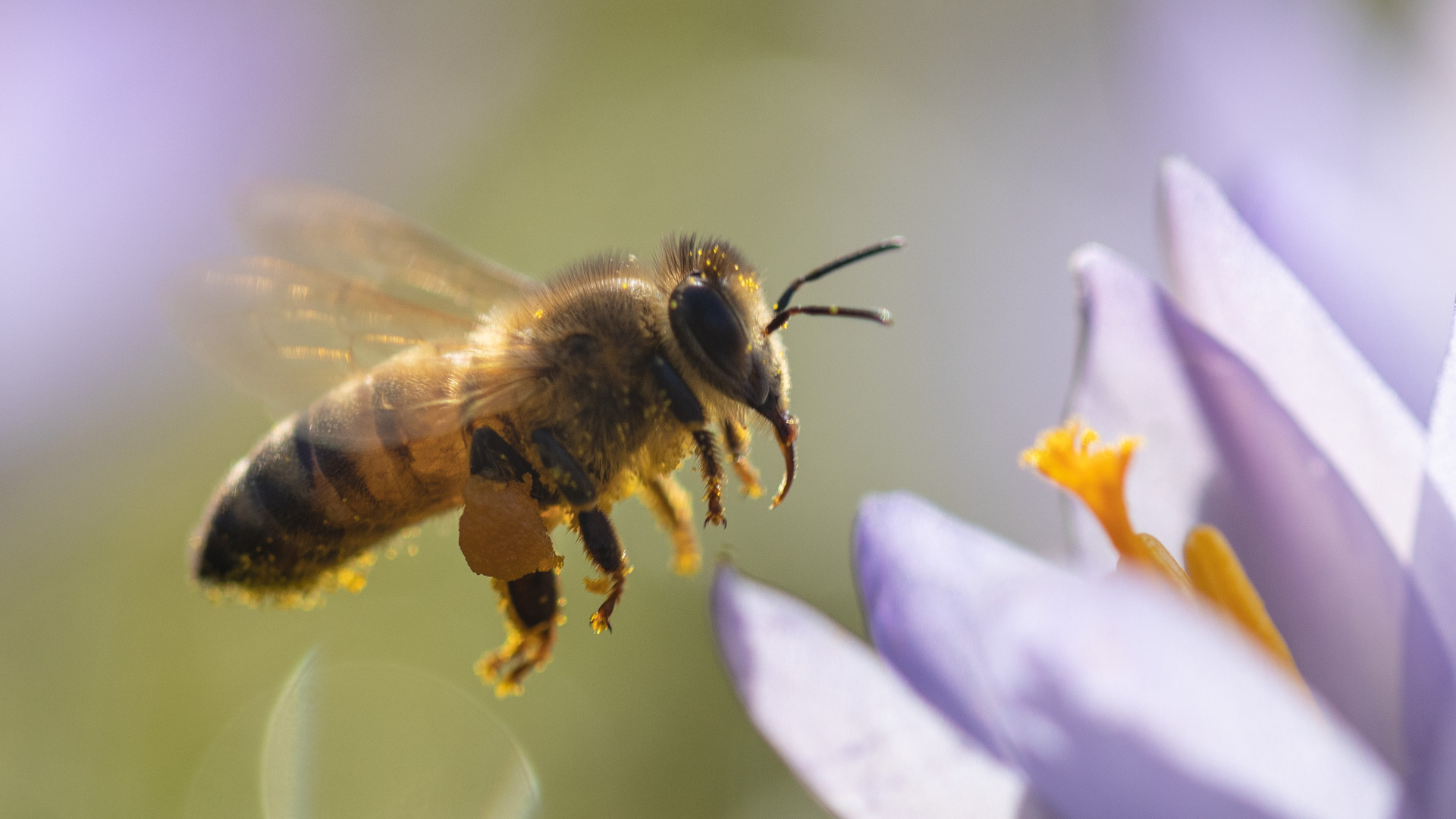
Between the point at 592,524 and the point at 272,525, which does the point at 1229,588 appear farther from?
the point at 272,525

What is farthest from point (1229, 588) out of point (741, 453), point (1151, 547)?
point (741, 453)

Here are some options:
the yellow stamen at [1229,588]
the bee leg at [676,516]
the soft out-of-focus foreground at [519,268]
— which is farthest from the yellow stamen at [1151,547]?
the soft out-of-focus foreground at [519,268]

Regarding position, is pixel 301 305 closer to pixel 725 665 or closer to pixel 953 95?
pixel 725 665

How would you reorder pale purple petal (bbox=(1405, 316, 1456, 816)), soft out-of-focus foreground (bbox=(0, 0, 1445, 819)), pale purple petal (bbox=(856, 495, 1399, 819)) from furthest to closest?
soft out-of-focus foreground (bbox=(0, 0, 1445, 819)), pale purple petal (bbox=(1405, 316, 1456, 816)), pale purple petal (bbox=(856, 495, 1399, 819))

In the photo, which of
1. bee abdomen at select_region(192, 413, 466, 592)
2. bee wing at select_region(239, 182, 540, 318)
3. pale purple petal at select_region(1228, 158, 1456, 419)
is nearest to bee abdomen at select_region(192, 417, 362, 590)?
bee abdomen at select_region(192, 413, 466, 592)

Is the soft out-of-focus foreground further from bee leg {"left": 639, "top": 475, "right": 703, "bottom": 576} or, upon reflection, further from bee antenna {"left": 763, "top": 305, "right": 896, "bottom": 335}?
bee antenna {"left": 763, "top": 305, "right": 896, "bottom": 335}
